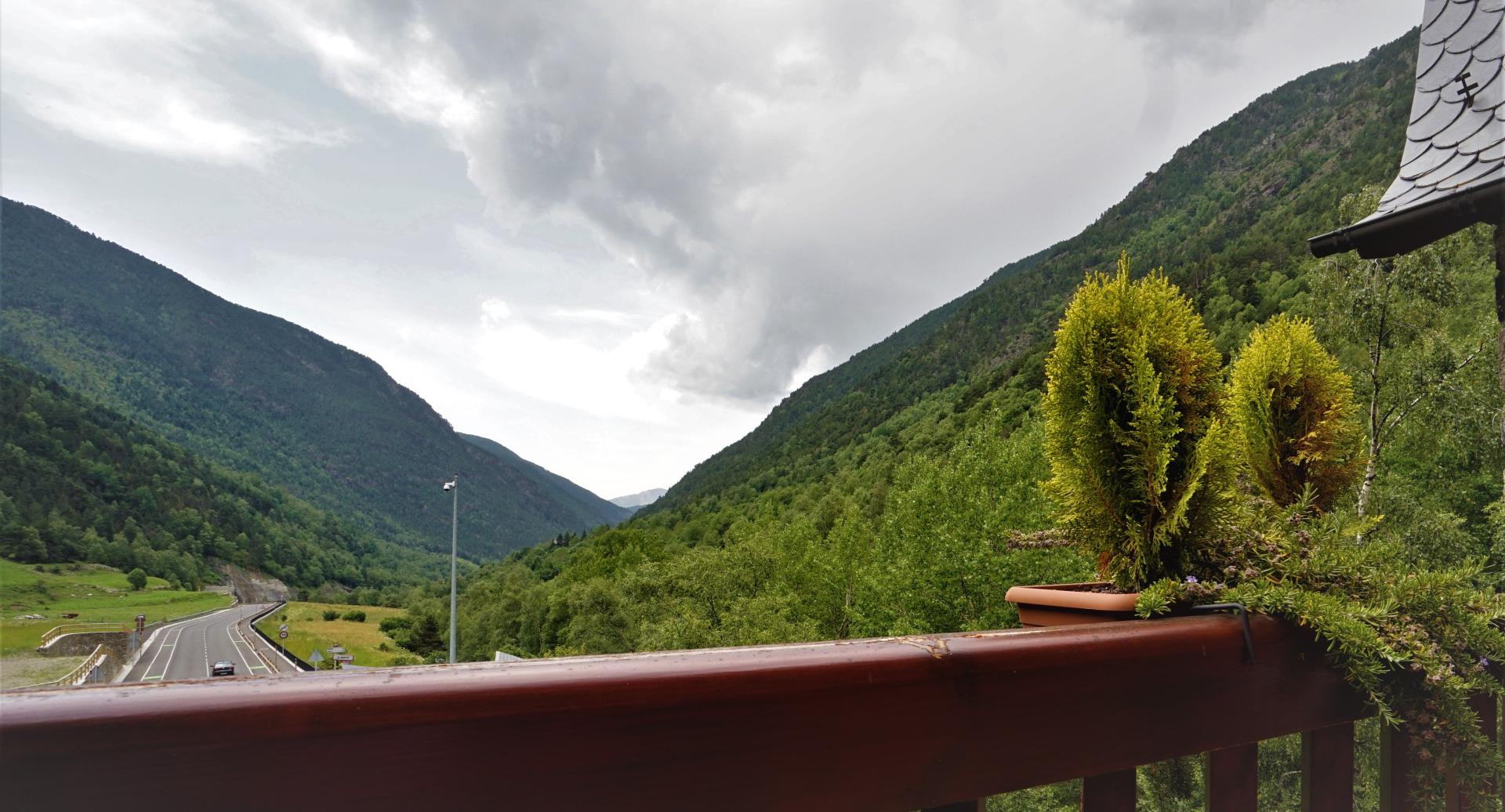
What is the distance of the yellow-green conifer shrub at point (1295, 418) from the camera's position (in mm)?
2799

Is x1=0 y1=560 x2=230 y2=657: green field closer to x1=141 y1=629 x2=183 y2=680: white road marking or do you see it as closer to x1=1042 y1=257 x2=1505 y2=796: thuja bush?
x1=141 y1=629 x2=183 y2=680: white road marking

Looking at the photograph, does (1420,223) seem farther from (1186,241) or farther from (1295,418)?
(1186,241)

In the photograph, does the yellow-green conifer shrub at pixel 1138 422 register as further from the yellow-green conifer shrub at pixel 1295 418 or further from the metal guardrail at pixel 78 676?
the metal guardrail at pixel 78 676

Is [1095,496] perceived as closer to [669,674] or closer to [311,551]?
[669,674]

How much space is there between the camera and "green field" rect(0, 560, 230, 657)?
27516 millimetres

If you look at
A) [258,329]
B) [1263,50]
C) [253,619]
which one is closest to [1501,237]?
[1263,50]

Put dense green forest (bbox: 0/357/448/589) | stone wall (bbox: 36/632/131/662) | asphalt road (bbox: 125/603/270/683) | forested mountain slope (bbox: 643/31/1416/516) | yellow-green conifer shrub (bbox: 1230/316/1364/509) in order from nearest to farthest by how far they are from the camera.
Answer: yellow-green conifer shrub (bbox: 1230/316/1364/509) → stone wall (bbox: 36/632/131/662) → asphalt road (bbox: 125/603/270/683) → dense green forest (bbox: 0/357/448/589) → forested mountain slope (bbox: 643/31/1416/516)

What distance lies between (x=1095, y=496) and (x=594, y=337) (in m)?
27.6

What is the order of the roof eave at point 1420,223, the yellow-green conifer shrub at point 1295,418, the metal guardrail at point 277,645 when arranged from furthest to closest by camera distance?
1. the metal guardrail at point 277,645
2. the yellow-green conifer shrub at point 1295,418
3. the roof eave at point 1420,223

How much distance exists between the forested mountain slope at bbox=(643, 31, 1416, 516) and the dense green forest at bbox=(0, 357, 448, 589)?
44898mm

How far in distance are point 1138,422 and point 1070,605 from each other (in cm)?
44

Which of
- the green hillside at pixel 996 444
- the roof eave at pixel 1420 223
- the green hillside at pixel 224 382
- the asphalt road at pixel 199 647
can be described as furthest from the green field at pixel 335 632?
the green hillside at pixel 224 382

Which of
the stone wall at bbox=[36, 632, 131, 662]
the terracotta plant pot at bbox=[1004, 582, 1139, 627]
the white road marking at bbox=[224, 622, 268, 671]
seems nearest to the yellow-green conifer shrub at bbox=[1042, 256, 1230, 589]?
the terracotta plant pot at bbox=[1004, 582, 1139, 627]

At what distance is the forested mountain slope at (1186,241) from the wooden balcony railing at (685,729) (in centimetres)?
5185
